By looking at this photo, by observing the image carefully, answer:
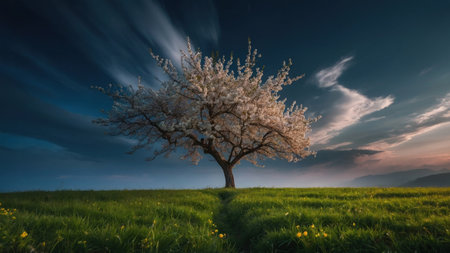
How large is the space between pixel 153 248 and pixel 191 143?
18923 mm

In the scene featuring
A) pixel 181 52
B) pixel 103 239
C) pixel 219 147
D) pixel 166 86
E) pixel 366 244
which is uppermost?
pixel 181 52

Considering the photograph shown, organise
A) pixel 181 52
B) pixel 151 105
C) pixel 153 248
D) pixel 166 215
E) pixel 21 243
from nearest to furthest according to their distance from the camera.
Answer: pixel 21 243 → pixel 153 248 → pixel 166 215 → pixel 181 52 → pixel 151 105

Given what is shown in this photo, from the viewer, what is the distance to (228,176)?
22.2 meters

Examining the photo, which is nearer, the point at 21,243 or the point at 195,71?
the point at 21,243

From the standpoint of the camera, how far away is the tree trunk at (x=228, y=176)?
72.2 feet

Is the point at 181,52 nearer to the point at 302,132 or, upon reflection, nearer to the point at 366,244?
the point at 302,132

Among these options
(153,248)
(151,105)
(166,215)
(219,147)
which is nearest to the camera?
(153,248)

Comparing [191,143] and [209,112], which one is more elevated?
[209,112]

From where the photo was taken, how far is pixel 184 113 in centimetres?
2002

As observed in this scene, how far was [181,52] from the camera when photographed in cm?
1756

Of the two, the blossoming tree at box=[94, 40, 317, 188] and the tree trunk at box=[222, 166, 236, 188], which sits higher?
the blossoming tree at box=[94, 40, 317, 188]

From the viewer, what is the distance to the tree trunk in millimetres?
22016

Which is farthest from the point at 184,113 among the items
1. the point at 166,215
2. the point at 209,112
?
the point at 166,215

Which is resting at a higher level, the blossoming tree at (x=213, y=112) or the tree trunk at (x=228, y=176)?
the blossoming tree at (x=213, y=112)
